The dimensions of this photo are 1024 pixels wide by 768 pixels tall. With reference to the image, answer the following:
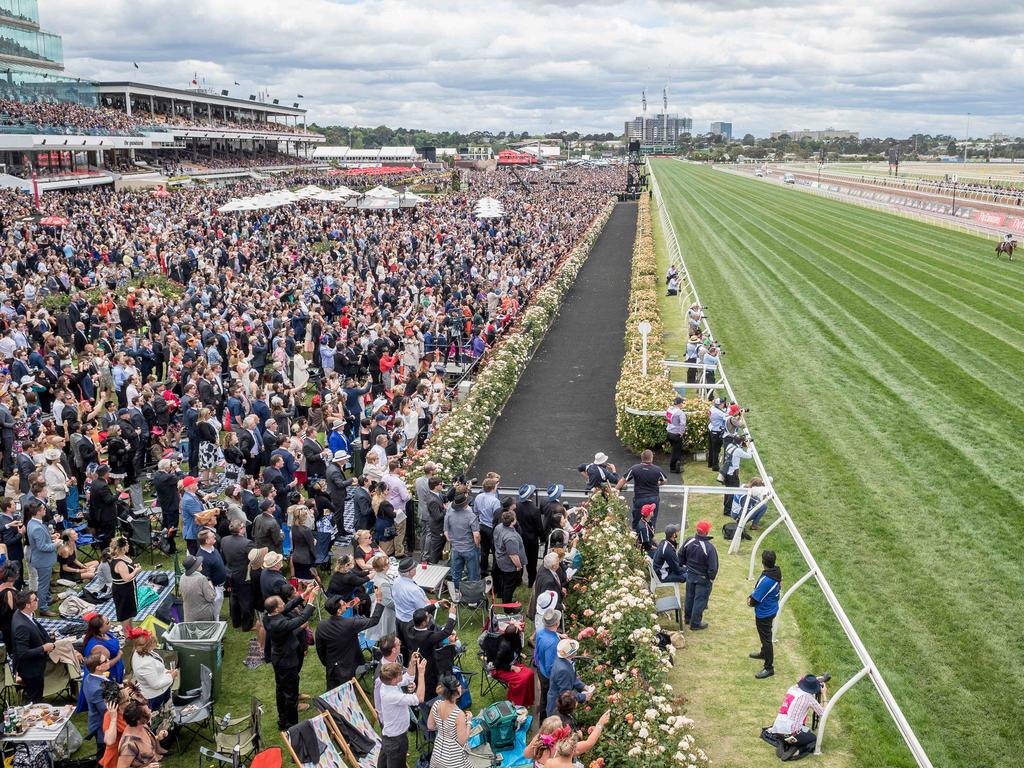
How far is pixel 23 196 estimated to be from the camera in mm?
37594

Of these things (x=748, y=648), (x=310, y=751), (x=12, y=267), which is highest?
(x=12, y=267)

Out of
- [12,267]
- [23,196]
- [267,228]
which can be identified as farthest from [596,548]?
[23,196]

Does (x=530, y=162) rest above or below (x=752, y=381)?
above

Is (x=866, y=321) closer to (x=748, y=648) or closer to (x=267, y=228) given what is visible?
(x=748, y=648)

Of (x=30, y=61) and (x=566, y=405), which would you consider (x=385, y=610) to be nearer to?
(x=566, y=405)

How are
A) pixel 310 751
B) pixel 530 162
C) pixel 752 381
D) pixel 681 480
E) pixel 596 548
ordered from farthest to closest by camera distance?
pixel 530 162 → pixel 752 381 → pixel 681 480 → pixel 596 548 → pixel 310 751

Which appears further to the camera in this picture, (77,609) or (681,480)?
(681,480)

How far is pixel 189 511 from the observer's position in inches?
385

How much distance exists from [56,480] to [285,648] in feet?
17.0

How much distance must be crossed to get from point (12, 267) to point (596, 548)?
20757 millimetres

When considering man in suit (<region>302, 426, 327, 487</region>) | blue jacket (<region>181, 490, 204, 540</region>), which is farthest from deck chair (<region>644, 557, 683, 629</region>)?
blue jacket (<region>181, 490, 204, 540</region>)

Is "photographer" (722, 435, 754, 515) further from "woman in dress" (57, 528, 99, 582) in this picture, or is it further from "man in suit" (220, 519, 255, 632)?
"woman in dress" (57, 528, 99, 582)

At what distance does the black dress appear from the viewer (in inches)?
329

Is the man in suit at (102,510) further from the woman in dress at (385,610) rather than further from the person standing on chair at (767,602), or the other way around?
the person standing on chair at (767,602)
